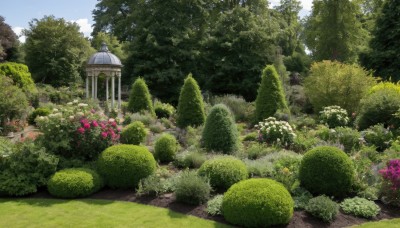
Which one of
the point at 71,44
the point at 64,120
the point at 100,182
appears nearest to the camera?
the point at 100,182

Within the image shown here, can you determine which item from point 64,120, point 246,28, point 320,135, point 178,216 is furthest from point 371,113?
point 246,28

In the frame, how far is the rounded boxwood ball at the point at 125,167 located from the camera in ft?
29.9

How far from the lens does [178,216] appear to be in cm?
768

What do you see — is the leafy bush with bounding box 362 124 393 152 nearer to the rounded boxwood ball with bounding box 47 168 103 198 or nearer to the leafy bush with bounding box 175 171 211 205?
the leafy bush with bounding box 175 171 211 205

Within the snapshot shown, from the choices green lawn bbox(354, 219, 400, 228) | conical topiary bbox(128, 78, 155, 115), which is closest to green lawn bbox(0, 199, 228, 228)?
green lawn bbox(354, 219, 400, 228)

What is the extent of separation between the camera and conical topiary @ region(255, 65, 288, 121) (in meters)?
17.0

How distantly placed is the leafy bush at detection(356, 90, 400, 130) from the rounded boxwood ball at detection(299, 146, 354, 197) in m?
6.78

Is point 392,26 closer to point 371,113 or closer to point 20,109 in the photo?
point 371,113

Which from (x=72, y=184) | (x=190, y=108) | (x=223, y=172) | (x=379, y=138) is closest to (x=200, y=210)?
(x=223, y=172)

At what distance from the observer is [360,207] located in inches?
304

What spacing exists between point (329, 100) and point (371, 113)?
395 cm

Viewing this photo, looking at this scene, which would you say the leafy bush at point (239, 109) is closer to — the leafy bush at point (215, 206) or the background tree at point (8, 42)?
the leafy bush at point (215, 206)

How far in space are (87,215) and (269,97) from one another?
11.1m

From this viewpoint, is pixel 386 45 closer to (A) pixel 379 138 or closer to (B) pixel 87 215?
(A) pixel 379 138
